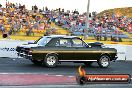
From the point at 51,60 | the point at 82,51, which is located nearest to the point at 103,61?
the point at 82,51

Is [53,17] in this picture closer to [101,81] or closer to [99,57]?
[99,57]

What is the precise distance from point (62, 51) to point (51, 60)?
2.51ft

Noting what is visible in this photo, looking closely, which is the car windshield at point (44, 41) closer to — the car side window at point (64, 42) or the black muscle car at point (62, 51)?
the black muscle car at point (62, 51)

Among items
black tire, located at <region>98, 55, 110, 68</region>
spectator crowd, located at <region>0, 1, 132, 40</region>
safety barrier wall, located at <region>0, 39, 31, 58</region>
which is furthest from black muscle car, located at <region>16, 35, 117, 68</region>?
spectator crowd, located at <region>0, 1, 132, 40</region>

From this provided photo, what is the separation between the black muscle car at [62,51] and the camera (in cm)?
1862

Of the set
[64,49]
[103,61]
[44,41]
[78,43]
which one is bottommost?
[103,61]

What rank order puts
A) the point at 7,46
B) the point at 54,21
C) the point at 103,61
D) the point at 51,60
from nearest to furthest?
the point at 51,60
the point at 103,61
the point at 7,46
the point at 54,21

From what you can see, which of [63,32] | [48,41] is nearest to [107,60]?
[48,41]

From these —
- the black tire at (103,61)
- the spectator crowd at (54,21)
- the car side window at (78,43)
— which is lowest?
the black tire at (103,61)

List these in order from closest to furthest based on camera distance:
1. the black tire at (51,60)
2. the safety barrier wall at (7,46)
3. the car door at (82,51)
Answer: the black tire at (51,60), the car door at (82,51), the safety barrier wall at (7,46)

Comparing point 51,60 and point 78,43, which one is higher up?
point 78,43

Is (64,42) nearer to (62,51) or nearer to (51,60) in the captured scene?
(62,51)

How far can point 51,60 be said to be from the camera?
18906 millimetres

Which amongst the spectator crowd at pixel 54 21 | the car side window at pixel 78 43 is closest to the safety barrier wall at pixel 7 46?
the car side window at pixel 78 43
